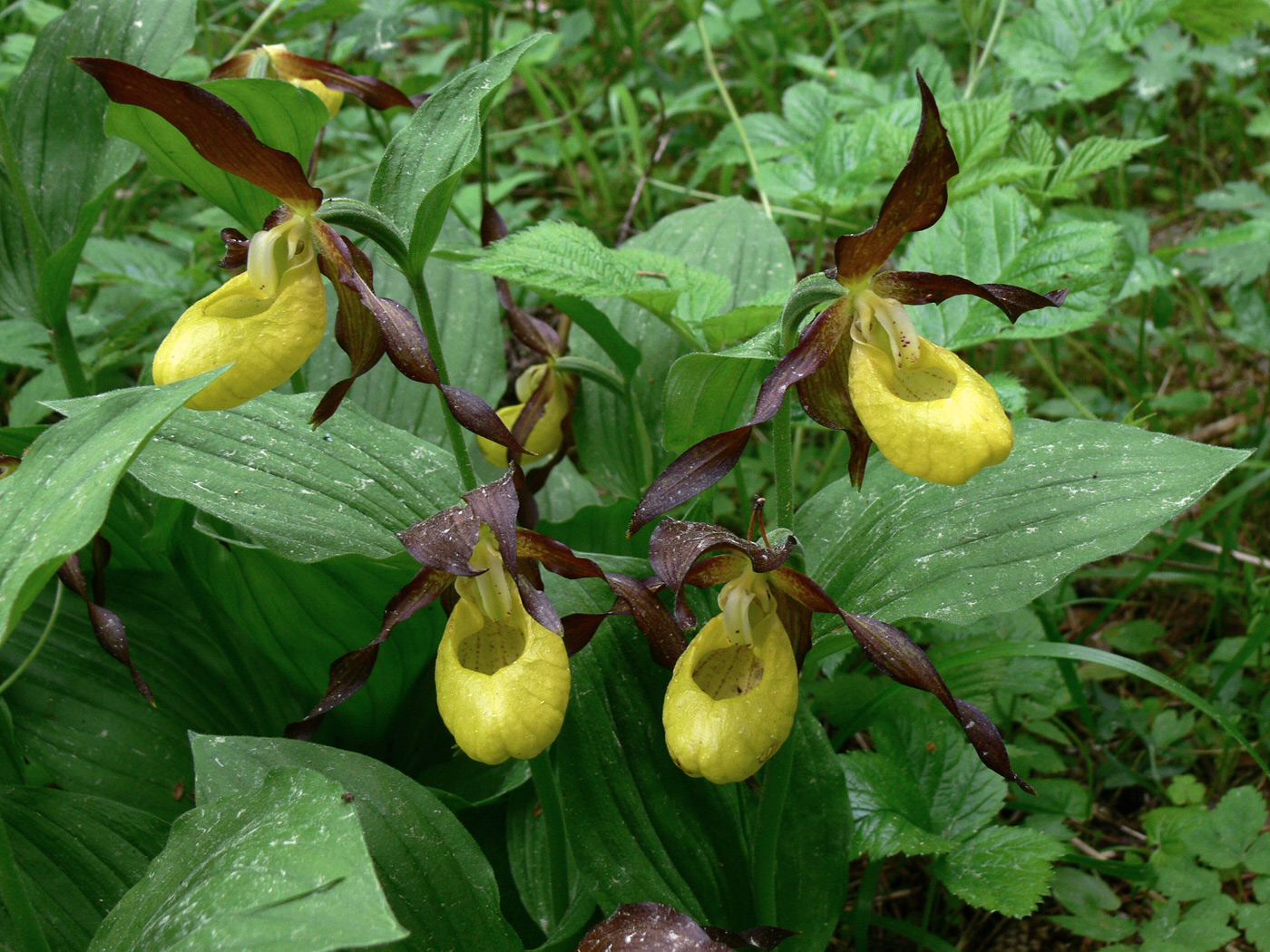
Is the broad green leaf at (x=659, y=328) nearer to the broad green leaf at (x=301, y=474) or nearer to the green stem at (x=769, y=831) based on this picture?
the broad green leaf at (x=301, y=474)

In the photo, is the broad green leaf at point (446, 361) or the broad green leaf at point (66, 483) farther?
the broad green leaf at point (446, 361)

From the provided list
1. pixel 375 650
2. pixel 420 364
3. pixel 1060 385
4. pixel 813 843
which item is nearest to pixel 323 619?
pixel 375 650

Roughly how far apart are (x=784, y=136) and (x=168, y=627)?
73.4 inches

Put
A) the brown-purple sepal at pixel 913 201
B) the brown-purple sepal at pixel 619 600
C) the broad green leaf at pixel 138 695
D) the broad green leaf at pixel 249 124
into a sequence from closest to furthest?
the brown-purple sepal at pixel 913 201 → the brown-purple sepal at pixel 619 600 → the broad green leaf at pixel 249 124 → the broad green leaf at pixel 138 695

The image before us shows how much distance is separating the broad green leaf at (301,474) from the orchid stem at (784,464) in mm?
533

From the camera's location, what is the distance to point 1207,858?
131 centimetres

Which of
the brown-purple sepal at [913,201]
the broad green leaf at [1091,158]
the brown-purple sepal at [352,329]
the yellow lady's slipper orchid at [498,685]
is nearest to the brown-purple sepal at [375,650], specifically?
the yellow lady's slipper orchid at [498,685]

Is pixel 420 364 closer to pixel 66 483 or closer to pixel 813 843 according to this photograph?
pixel 66 483

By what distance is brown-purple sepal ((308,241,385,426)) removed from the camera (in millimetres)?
1133

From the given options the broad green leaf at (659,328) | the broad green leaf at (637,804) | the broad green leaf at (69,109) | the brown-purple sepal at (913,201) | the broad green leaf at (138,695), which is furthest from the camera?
the broad green leaf at (659,328)

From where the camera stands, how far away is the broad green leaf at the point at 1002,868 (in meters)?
1.22

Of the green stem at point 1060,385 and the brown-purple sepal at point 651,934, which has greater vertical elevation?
the brown-purple sepal at point 651,934

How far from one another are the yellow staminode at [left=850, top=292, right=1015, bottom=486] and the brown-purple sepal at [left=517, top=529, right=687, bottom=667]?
13.0 inches

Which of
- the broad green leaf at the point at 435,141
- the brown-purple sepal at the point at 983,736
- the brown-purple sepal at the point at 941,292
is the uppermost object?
the broad green leaf at the point at 435,141
